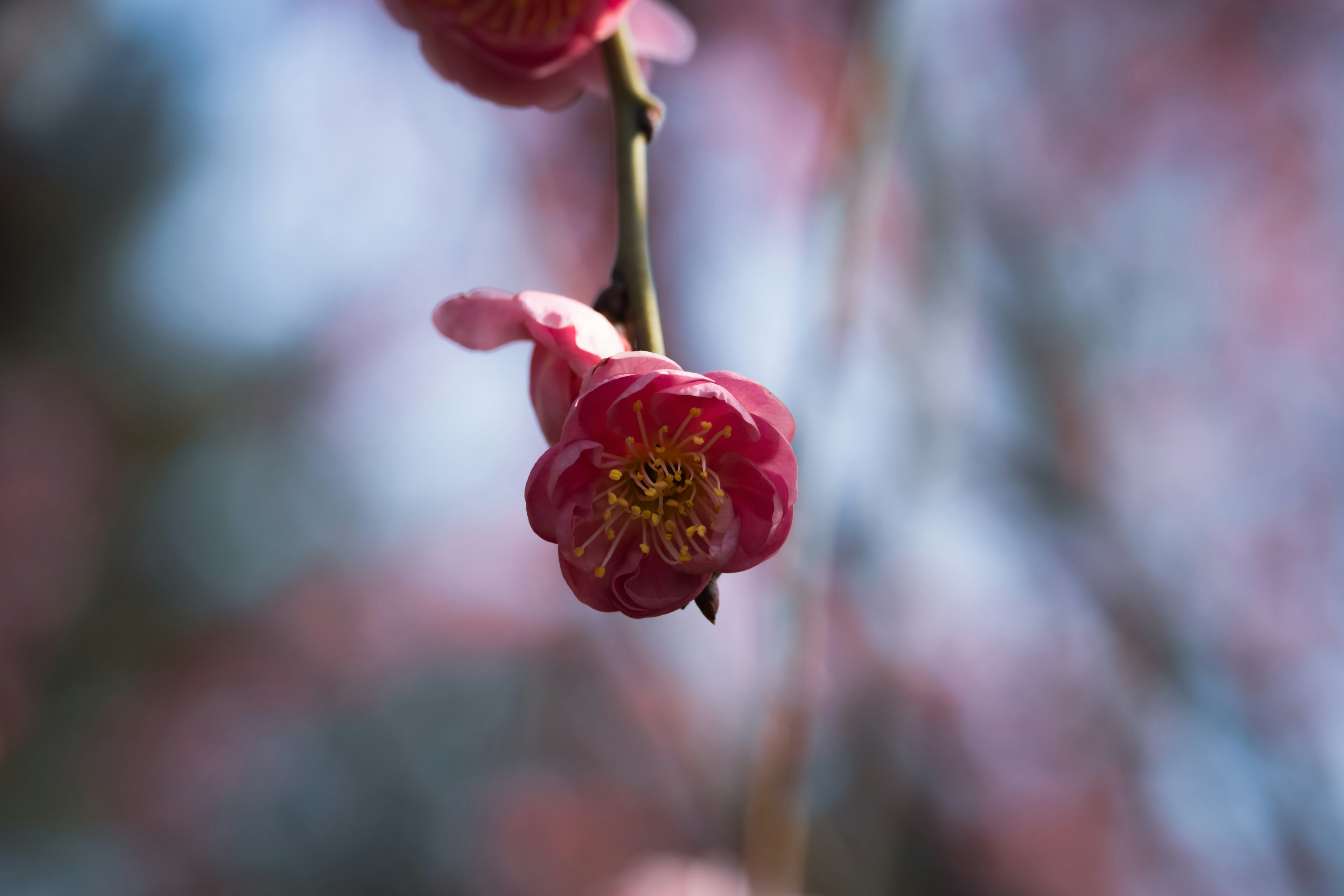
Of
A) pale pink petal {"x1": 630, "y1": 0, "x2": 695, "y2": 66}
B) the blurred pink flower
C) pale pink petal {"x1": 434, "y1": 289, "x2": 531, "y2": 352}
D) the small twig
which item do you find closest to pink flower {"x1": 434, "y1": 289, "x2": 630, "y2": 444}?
pale pink petal {"x1": 434, "y1": 289, "x2": 531, "y2": 352}

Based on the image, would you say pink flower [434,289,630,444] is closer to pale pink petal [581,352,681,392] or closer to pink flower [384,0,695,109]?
pale pink petal [581,352,681,392]

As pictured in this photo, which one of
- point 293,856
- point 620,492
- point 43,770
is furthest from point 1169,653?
point 43,770

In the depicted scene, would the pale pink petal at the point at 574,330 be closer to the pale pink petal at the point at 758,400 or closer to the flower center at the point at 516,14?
the pale pink petal at the point at 758,400

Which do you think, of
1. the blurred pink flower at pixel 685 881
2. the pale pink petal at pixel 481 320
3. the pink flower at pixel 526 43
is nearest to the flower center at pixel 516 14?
the pink flower at pixel 526 43

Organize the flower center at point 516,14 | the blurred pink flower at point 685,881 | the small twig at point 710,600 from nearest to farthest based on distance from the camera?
1. the small twig at point 710,600
2. the flower center at point 516,14
3. the blurred pink flower at point 685,881

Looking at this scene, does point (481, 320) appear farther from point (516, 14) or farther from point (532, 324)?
point (516, 14)
